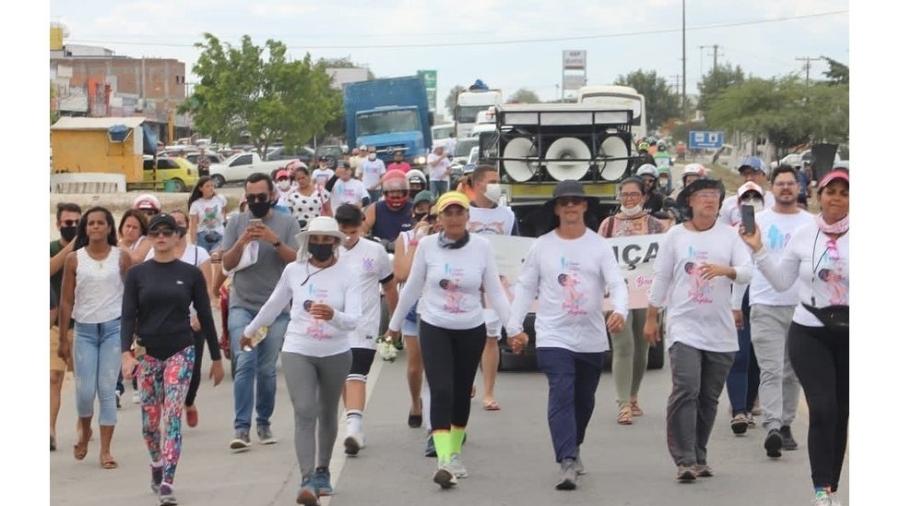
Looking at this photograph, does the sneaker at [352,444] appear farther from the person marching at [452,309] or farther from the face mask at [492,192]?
the face mask at [492,192]

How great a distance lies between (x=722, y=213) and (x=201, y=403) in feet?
16.0

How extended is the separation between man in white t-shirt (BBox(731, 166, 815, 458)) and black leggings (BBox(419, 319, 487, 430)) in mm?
1908

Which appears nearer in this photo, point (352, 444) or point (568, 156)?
point (352, 444)

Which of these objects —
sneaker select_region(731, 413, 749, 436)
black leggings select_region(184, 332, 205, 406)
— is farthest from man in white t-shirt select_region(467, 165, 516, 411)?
black leggings select_region(184, 332, 205, 406)

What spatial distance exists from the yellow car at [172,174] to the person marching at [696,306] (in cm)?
4596

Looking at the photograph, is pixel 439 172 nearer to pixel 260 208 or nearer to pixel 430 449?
pixel 260 208

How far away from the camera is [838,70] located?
262ft

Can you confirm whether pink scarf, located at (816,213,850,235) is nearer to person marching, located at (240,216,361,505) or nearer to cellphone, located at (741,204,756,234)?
cellphone, located at (741,204,756,234)

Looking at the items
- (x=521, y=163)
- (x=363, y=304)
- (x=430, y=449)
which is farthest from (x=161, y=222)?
(x=521, y=163)

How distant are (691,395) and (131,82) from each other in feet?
395

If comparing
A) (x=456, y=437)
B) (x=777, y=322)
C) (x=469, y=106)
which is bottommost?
(x=456, y=437)

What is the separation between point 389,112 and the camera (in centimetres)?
5106

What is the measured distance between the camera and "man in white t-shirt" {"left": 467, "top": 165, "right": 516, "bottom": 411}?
1146 centimetres

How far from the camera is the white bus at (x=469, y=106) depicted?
62031 mm
